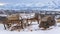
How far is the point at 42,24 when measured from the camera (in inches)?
46.9

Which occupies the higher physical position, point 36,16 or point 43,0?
point 43,0

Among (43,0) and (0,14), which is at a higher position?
(43,0)

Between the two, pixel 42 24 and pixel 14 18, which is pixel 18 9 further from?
pixel 42 24

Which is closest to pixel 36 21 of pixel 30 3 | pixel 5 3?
pixel 30 3

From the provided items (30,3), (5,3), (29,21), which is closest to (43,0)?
(30,3)

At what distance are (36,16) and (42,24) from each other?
0.29ft

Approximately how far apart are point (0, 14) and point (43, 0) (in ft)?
1.30

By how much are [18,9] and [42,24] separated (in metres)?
0.25

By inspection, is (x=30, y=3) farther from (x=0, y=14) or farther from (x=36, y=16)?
(x=0, y=14)

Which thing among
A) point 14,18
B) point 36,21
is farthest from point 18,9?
point 36,21

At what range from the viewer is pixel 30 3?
1.18m

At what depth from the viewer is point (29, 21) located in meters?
1.19

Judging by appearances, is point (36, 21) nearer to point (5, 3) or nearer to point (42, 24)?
point (42, 24)

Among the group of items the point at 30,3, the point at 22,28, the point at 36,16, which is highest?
the point at 30,3
